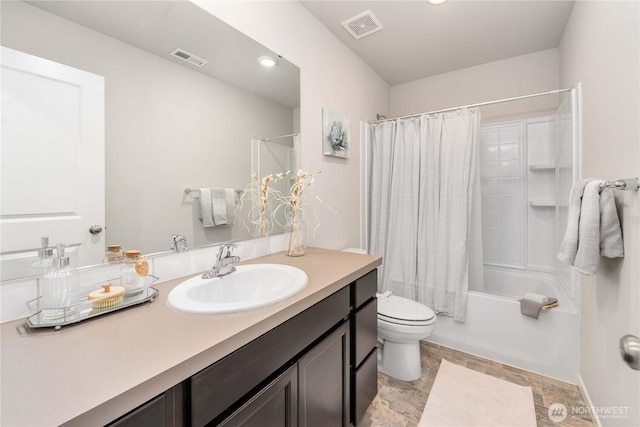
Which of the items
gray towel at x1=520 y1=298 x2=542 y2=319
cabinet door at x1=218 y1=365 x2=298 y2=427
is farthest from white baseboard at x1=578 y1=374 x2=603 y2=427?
cabinet door at x1=218 y1=365 x2=298 y2=427

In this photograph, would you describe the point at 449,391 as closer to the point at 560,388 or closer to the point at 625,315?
the point at 560,388

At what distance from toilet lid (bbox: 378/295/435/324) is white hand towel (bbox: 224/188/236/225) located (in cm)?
114

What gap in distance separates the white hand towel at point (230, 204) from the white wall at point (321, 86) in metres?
0.57

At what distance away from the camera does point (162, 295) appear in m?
0.98

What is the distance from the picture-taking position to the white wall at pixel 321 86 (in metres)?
1.55

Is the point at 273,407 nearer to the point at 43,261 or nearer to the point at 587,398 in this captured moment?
the point at 43,261

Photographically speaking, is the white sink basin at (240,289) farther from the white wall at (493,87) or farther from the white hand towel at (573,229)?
the white wall at (493,87)

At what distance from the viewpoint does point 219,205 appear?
4.51 feet

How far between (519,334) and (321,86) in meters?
2.23

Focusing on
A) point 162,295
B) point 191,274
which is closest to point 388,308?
point 191,274

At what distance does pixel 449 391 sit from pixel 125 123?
7.21 ft

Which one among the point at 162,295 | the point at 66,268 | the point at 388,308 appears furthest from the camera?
the point at 388,308

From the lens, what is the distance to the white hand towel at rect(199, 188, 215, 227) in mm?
1298

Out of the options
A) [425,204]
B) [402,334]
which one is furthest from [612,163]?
[402,334]
